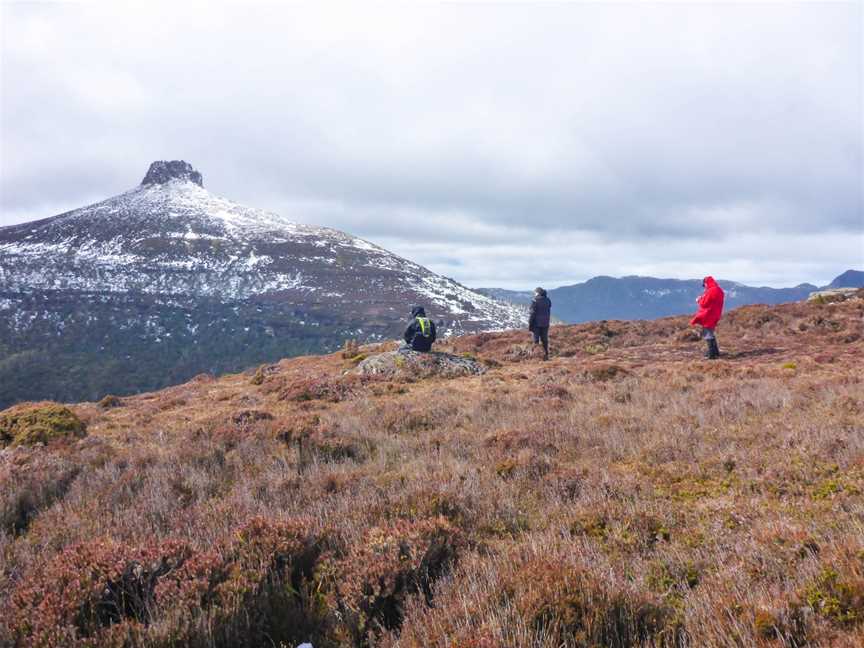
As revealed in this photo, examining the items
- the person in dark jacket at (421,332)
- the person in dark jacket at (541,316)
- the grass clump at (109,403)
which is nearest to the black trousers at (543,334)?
the person in dark jacket at (541,316)

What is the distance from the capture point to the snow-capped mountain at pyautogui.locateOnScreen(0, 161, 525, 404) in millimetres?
69312

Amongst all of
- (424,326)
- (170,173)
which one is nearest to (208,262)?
(170,173)

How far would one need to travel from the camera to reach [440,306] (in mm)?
81562

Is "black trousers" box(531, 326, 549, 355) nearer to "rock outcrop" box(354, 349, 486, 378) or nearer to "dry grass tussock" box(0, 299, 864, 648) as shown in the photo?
"rock outcrop" box(354, 349, 486, 378)

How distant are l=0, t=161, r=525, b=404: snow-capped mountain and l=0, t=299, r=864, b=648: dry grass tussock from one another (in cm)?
5699

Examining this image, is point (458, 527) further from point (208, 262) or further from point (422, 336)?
point (208, 262)

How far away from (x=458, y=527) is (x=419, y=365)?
11.8m

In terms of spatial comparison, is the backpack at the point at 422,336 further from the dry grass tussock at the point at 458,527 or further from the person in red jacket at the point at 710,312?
the person in red jacket at the point at 710,312

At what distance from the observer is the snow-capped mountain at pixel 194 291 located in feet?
227

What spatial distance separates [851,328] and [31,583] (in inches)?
877

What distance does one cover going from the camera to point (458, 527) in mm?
3943

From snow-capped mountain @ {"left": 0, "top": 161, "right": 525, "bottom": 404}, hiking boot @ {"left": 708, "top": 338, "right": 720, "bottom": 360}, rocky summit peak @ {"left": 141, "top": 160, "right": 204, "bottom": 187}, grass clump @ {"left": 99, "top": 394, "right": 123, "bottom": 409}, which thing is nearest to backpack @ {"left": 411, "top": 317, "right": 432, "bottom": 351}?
hiking boot @ {"left": 708, "top": 338, "right": 720, "bottom": 360}

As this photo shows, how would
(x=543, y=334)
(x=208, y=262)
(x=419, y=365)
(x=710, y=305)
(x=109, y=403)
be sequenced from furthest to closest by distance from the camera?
(x=208, y=262) → (x=543, y=334) → (x=419, y=365) → (x=109, y=403) → (x=710, y=305)

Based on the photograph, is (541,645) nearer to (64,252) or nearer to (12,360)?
(12,360)
